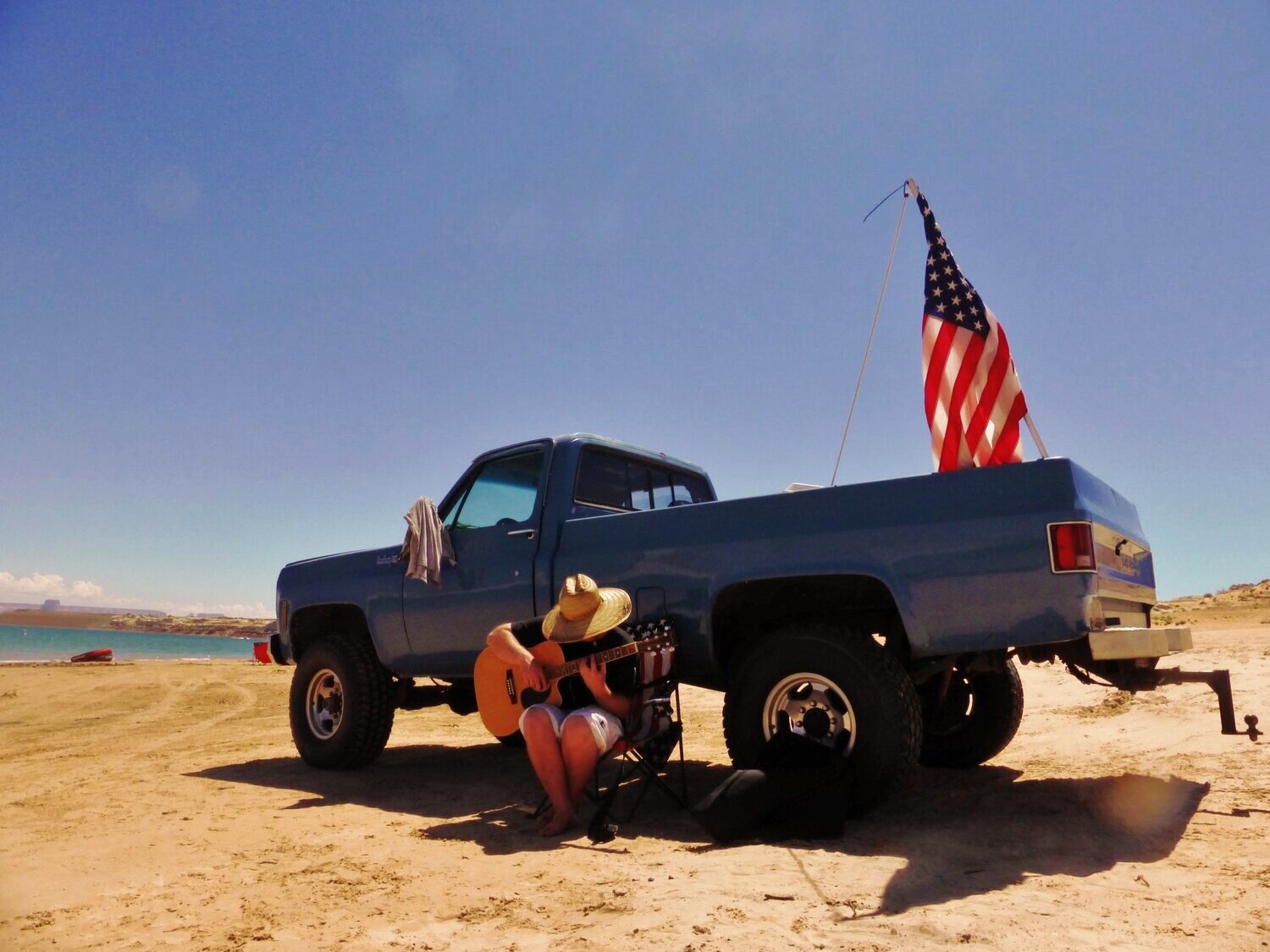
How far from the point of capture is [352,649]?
6242 mm

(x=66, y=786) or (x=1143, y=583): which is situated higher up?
(x=1143, y=583)

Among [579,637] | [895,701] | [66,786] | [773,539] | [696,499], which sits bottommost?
[66,786]

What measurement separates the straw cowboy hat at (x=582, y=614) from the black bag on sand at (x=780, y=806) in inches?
37.5

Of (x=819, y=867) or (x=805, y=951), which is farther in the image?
(x=819, y=867)

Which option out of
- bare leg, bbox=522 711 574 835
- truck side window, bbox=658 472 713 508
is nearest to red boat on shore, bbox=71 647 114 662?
truck side window, bbox=658 472 713 508

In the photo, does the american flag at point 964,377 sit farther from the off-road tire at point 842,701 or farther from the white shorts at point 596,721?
the white shorts at point 596,721

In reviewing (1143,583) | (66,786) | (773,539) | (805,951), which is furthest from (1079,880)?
(66,786)

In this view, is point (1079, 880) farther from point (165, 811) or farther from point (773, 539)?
point (165, 811)

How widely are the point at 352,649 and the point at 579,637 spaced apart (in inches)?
109

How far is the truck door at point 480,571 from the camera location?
5398 millimetres

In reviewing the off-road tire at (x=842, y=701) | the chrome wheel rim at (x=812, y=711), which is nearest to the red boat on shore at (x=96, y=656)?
the off-road tire at (x=842, y=701)

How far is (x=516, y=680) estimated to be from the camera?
4.86 m

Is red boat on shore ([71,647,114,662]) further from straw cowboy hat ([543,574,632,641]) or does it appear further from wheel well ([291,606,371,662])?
straw cowboy hat ([543,574,632,641])

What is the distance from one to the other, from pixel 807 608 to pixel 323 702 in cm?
398
